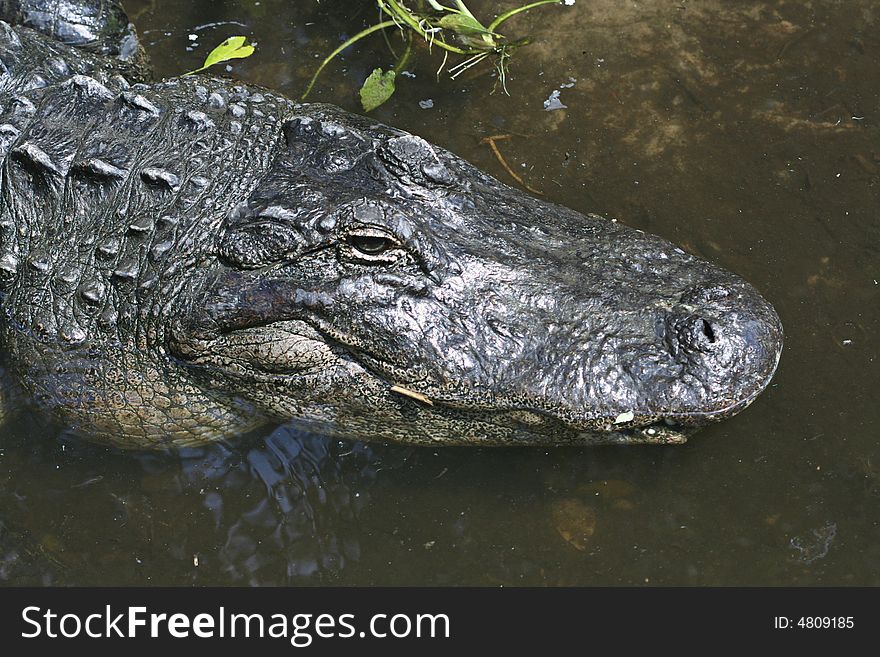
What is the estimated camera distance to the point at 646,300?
136 inches

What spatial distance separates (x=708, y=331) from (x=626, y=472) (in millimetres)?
821

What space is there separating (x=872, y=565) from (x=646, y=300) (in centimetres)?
132

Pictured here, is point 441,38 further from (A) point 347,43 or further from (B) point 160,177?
(B) point 160,177

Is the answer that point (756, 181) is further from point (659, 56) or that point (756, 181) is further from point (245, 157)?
point (245, 157)

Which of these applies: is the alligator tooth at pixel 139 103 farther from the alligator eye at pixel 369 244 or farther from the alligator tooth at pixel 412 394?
the alligator tooth at pixel 412 394

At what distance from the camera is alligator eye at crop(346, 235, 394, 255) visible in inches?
132

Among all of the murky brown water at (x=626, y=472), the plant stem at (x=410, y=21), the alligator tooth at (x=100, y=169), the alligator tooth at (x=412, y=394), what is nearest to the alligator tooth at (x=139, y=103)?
the alligator tooth at (x=100, y=169)

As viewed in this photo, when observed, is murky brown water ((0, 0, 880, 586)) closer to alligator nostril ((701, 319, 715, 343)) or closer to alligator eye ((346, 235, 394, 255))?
alligator nostril ((701, 319, 715, 343))

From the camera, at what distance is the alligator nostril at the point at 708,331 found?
3.29 meters

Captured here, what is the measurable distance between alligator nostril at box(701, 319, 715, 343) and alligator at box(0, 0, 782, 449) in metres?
0.02

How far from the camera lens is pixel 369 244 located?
3379 mm

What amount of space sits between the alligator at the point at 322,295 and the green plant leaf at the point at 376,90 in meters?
1.04

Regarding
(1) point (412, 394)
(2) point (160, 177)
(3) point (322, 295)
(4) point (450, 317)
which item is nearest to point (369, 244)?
(3) point (322, 295)

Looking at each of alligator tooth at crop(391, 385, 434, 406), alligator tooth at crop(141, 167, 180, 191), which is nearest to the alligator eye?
alligator tooth at crop(391, 385, 434, 406)
